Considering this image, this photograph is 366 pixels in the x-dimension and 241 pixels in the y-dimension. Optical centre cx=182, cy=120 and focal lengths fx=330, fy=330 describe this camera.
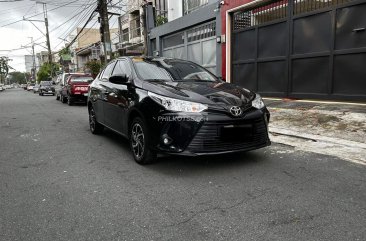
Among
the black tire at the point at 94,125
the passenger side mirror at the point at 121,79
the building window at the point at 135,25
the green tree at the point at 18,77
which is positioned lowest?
the black tire at the point at 94,125

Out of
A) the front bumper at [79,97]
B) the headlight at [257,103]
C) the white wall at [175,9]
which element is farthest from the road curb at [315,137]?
the white wall at [175,9]

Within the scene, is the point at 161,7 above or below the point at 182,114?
above

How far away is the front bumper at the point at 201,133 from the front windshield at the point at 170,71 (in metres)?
1.14

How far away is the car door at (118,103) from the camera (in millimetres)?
5387

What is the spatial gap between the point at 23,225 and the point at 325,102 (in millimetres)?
8653

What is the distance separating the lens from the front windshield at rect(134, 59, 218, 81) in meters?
5.34

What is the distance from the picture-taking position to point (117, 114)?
571 cm

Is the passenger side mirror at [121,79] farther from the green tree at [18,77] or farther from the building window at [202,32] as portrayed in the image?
the green tree at [18,77]

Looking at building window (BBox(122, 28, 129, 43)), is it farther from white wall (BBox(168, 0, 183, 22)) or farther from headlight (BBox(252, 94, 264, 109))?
headlight (BBox(252, 94, 264, 109))

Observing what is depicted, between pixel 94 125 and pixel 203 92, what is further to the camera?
pixel 94 125

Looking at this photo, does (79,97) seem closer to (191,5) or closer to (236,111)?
(191,5)

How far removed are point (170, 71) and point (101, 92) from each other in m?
1.78

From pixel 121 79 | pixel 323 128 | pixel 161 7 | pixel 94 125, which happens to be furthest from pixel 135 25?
pixel 121 79

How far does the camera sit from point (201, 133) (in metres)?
4.23
